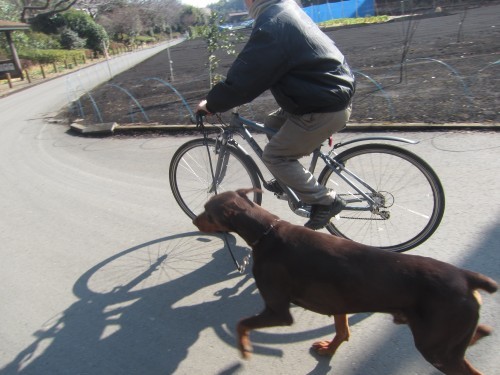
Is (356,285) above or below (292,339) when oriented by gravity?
above

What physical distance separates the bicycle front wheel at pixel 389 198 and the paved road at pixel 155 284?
0.23 meters

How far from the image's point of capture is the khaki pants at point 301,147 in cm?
334

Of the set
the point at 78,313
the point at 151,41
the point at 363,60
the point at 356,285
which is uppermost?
the point at 356,285

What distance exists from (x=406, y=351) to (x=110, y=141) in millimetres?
7422

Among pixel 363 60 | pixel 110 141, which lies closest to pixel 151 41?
pixel 363 60

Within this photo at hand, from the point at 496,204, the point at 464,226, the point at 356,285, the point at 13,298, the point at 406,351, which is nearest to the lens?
the point at 356,285

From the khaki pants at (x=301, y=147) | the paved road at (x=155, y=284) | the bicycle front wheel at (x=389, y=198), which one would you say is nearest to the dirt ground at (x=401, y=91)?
the paved road at (x=155, y=284)

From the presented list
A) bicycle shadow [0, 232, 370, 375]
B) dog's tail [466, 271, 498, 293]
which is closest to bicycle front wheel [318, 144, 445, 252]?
bicycle shadow [0, 232, 370, 375]

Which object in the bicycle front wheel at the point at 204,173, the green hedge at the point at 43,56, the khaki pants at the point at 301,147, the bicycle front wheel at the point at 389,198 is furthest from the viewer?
the green hedge at the point at 43,56

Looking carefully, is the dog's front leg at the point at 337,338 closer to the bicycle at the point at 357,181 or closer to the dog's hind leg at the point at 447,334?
the dog's hind leg at the point at 447,334

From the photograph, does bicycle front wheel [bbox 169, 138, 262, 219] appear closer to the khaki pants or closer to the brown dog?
the khaki pants

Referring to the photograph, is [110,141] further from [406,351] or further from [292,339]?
[406,351]

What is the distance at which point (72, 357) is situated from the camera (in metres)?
2.98

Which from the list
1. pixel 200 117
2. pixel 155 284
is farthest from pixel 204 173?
pixel 155 284
